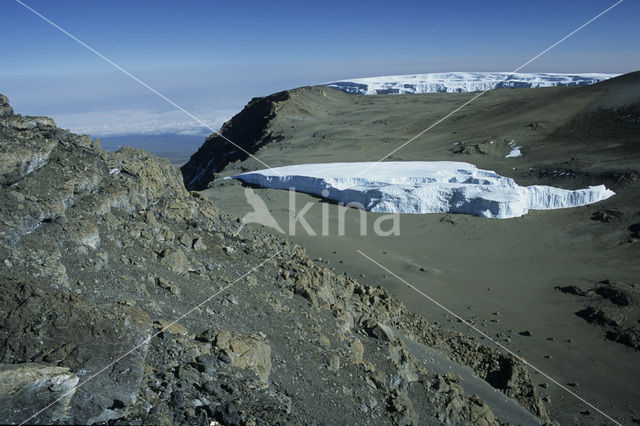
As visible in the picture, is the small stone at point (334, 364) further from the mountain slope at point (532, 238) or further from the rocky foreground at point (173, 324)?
the mountain slope at point (532, 238)

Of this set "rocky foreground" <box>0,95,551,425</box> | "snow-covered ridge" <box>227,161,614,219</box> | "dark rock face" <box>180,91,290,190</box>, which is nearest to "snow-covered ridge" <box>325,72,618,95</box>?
"dark rock face" <box>180,91,290,190</box>

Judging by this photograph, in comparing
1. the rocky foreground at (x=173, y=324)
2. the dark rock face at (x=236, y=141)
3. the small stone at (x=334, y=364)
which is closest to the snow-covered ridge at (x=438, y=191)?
the rocky foreground at (x=173, y=324)

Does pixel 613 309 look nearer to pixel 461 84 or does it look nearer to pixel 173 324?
pixel 173 324

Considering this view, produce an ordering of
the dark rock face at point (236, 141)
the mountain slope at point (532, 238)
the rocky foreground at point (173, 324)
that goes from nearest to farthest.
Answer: the rocky foreground at point (173, 324) < the mountain slope at point (532, 238) < the dark rock face at point (236, 141)

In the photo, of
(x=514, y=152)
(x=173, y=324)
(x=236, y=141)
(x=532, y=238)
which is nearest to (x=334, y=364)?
(x=173, y=324)

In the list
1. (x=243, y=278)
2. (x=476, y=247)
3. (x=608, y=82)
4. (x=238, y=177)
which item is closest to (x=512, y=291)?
(x=476, y=247)

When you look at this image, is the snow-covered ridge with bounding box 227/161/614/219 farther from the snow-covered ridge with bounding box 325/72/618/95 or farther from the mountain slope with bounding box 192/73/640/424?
the snow-covered ridge with bounding box 325/72/618/95
